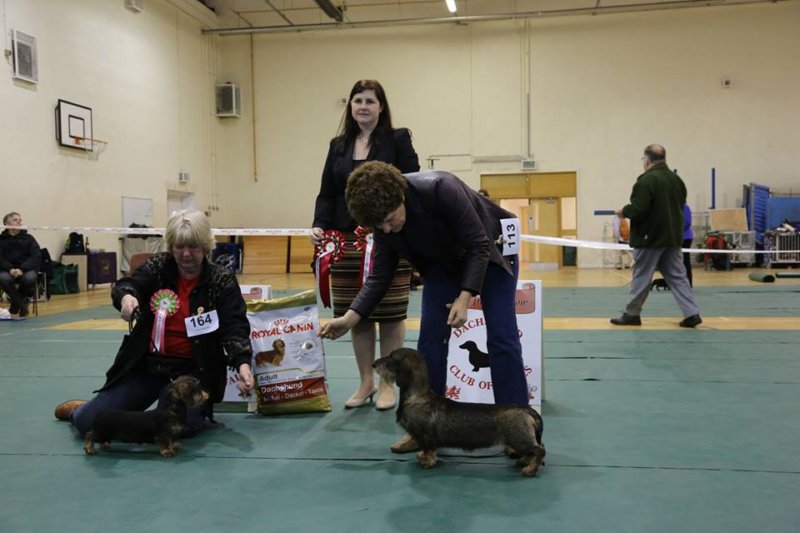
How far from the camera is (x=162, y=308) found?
2475 millimetres

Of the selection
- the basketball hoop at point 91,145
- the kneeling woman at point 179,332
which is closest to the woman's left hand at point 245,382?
the kneeling woman at point 179,332

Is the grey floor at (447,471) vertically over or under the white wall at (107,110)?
under

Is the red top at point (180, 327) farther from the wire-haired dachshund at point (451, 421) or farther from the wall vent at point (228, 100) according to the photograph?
the wall vent at point (228, 100)

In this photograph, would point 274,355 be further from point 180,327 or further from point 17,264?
point 17,264

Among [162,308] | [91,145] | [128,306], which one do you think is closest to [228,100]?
[91,145]

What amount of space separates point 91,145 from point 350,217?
9974mm

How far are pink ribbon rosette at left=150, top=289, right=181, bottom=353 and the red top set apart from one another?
15 millimetres

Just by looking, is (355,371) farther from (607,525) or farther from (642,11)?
(642,11)

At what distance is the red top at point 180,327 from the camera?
8.17ft

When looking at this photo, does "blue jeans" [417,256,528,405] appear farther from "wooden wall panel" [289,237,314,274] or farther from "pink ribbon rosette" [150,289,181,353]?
"wooden wall panel" [289,237,314,274]

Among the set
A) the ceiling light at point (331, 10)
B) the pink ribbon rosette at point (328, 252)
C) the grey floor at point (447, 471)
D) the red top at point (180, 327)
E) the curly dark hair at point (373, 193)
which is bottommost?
the grey floor at point (447, 471)

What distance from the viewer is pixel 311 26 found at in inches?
579

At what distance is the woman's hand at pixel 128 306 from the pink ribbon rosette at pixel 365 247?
2.99 ft

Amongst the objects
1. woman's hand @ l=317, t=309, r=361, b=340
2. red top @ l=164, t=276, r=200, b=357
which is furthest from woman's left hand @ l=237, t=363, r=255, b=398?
woman's hand @ l=317, t=309, r=361, b=340
